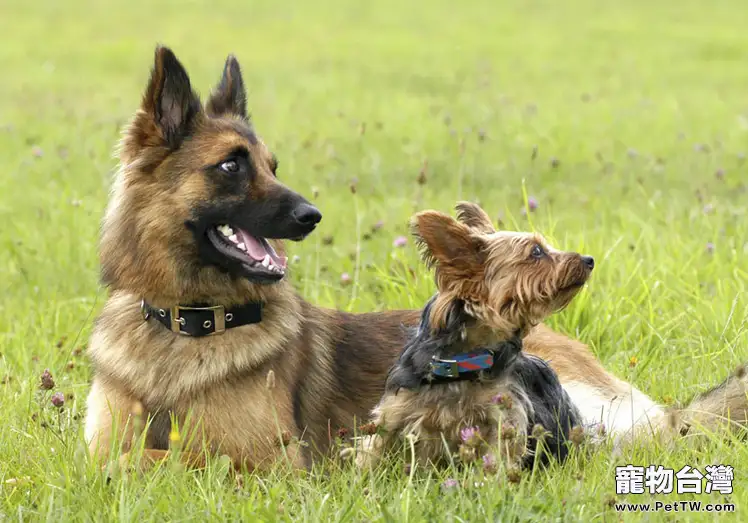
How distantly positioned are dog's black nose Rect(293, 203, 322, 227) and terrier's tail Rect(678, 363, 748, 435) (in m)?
1.95

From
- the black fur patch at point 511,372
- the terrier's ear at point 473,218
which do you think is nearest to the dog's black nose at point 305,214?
the black fur patch at point 511,372

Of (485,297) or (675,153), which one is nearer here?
(485,297)

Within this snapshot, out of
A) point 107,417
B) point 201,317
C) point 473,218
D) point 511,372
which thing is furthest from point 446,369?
point 107,417

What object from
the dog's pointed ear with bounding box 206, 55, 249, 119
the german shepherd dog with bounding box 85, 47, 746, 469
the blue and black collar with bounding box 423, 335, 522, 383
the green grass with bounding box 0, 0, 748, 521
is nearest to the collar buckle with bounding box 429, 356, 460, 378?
the blue and black collar with bounding box 423, 335, 522, 383

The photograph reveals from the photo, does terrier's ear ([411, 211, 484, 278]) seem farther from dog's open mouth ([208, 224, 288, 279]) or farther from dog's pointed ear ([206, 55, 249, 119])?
dog's pointed ear ([206, 55, 249, 119])

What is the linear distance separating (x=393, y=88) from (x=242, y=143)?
1208 centimetres

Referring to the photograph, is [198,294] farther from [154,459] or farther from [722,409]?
[722,409]

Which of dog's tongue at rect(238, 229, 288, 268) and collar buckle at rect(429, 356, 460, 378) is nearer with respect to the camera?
collar buckle at rect(429, 356, 460, 378)

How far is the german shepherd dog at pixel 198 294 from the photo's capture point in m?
4.56

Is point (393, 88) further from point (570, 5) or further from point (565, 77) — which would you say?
point (570, 5)

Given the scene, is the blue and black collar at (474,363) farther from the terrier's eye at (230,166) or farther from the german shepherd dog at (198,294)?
the terrier's eye at (230,166)

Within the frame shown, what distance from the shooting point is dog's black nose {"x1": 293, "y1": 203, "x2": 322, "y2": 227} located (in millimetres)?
4613

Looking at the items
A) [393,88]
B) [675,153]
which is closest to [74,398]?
[675,153]

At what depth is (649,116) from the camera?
14391 millimetres
